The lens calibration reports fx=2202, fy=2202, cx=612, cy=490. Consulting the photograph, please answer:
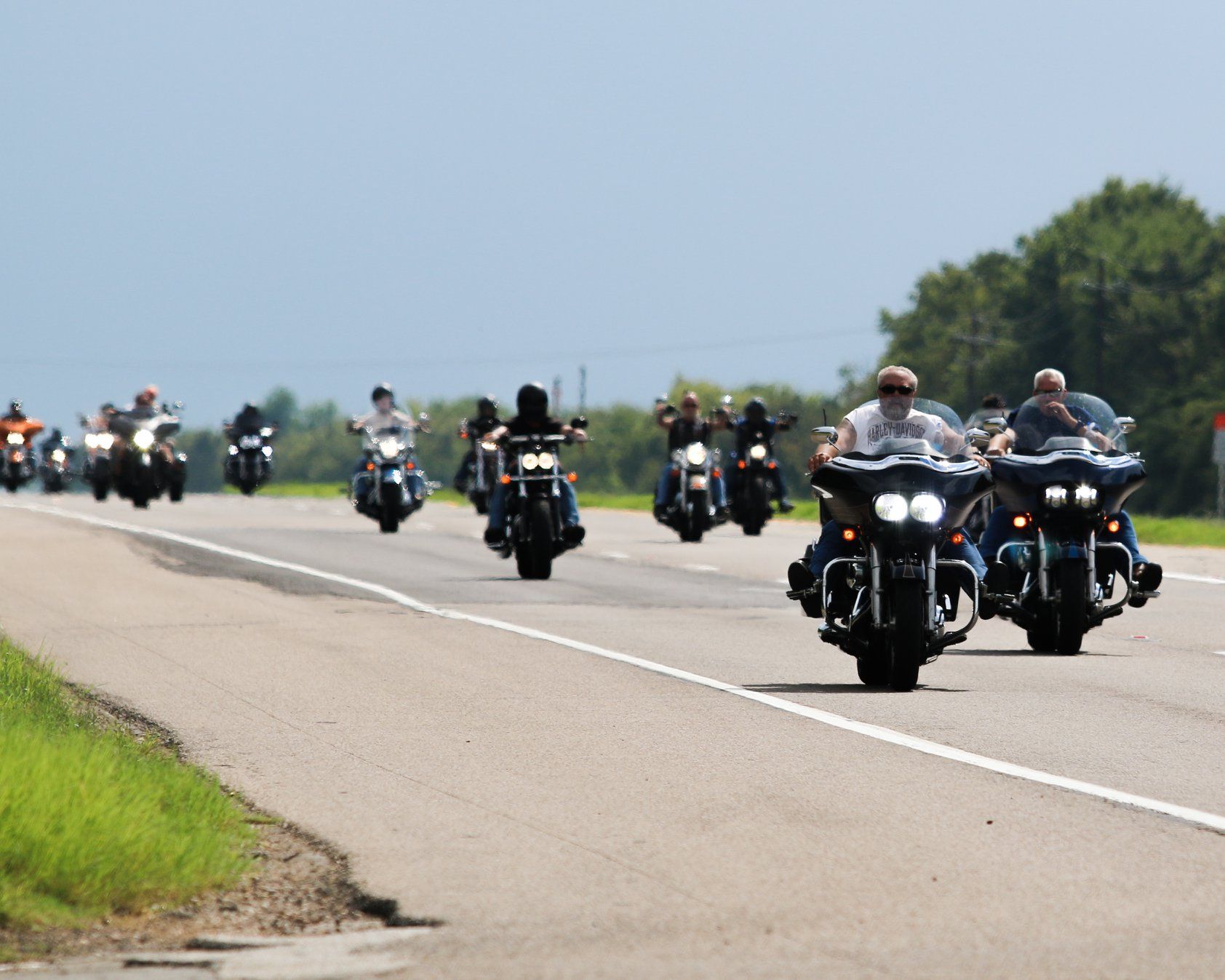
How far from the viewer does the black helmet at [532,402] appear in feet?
68.8

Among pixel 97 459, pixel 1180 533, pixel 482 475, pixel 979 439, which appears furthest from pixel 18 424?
pixel 979 439

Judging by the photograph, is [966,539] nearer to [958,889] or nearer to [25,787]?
[958,889]

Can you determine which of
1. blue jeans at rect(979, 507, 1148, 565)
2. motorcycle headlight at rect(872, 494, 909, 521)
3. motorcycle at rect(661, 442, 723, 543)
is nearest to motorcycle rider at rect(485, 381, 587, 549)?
blue jeans at rect(979, 507, 1148, 565)

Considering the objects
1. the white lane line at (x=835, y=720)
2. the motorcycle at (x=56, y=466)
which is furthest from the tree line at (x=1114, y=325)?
the white lane line at (x=835, y=720)

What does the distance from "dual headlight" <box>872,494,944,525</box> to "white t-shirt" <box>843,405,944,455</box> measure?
0.55 m

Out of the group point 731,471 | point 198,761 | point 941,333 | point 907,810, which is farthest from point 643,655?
point 941,333

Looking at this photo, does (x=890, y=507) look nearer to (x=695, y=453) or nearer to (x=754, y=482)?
(x=695, y=453)

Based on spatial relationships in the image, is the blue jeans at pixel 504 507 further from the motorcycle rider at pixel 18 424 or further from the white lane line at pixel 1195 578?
the motorcycle rider at pixel 18 424

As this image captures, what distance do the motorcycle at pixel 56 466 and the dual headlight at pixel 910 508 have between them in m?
50.5

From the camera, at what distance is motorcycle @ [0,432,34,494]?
54.7 metres

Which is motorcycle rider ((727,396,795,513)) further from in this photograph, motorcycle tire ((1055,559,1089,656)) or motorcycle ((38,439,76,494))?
motorcycle ((38,439,76,494))

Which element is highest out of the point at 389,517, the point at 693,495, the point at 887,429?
the point at 887,429

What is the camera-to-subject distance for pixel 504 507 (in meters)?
21.2

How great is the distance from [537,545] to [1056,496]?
810 cm
